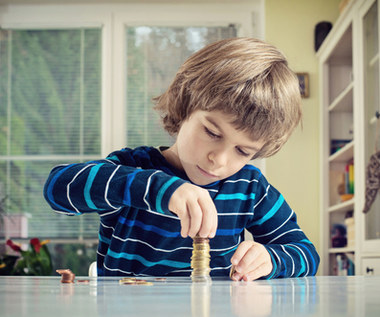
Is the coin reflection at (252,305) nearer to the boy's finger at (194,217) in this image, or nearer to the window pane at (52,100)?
the boy's finger at (194,217)

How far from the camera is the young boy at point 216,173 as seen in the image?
104cm

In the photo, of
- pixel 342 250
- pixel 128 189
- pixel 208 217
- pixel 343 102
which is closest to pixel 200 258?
pixel 208 217

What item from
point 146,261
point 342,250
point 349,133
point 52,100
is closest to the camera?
point 146,261

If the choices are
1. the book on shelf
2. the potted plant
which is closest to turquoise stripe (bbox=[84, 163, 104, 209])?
the book on shelf

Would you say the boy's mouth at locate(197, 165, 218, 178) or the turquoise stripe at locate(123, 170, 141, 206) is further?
the boy's mouth at locate(197, 165, 218, 178)

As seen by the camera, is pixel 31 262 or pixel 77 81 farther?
pixel 77 81

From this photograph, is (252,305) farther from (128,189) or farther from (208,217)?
(128,189)

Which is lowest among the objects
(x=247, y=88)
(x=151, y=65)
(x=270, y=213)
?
(x=270, y=213)

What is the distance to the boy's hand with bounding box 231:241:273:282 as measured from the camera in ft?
2.89

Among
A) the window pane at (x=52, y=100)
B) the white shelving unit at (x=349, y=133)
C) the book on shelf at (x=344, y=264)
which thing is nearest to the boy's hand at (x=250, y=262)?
the white shelving unit at (x=349, y=133)

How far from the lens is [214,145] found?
113cm

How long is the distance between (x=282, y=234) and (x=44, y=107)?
357 centimetres

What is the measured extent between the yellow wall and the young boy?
3009 mm

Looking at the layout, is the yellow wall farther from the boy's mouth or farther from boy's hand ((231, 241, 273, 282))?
boy's hand ((231, 241, 273, 282))
